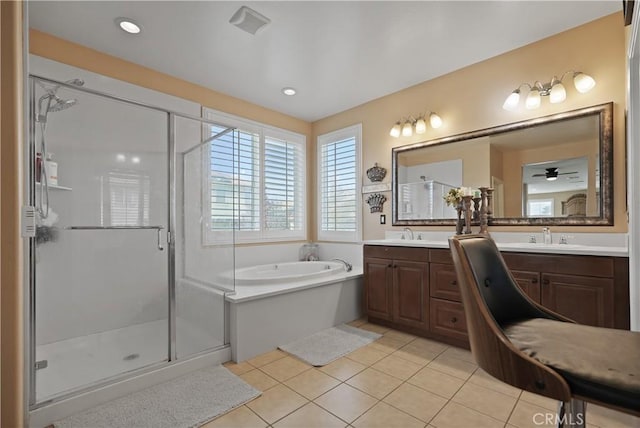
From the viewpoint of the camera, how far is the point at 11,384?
0.77 metres

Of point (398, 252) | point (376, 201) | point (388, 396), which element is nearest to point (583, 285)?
point (398, 252)

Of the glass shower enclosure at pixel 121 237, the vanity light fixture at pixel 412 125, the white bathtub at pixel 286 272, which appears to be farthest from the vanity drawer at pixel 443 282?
the glass shower enclosure at pixel 121 237

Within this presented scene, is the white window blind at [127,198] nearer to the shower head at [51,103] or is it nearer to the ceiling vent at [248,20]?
the shower head at [51,103]

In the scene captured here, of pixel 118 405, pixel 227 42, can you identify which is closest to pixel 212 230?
pixel 118 405

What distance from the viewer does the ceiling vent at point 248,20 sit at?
218 cm

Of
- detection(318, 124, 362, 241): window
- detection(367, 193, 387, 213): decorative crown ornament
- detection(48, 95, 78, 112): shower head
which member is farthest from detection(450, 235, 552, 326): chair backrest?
detection(48, 95, 78, 112): shower head

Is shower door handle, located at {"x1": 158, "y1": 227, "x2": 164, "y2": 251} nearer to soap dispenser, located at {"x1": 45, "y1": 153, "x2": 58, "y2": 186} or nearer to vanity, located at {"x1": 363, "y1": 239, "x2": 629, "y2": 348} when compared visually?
soap dispenser, located at {"x1": 45, "y1": 153, "x2": 58, "y2": 186}

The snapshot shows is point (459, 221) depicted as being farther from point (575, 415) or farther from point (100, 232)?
point (100, 232)

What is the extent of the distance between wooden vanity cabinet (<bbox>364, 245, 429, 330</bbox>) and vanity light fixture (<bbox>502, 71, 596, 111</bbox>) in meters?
1.52

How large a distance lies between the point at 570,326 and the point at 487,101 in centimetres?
251

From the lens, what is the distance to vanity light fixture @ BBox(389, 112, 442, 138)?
317 centimetres

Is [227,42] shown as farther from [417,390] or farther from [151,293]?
[417,390]

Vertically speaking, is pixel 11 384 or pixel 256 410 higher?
pixel 11 384

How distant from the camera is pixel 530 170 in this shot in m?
2.61
